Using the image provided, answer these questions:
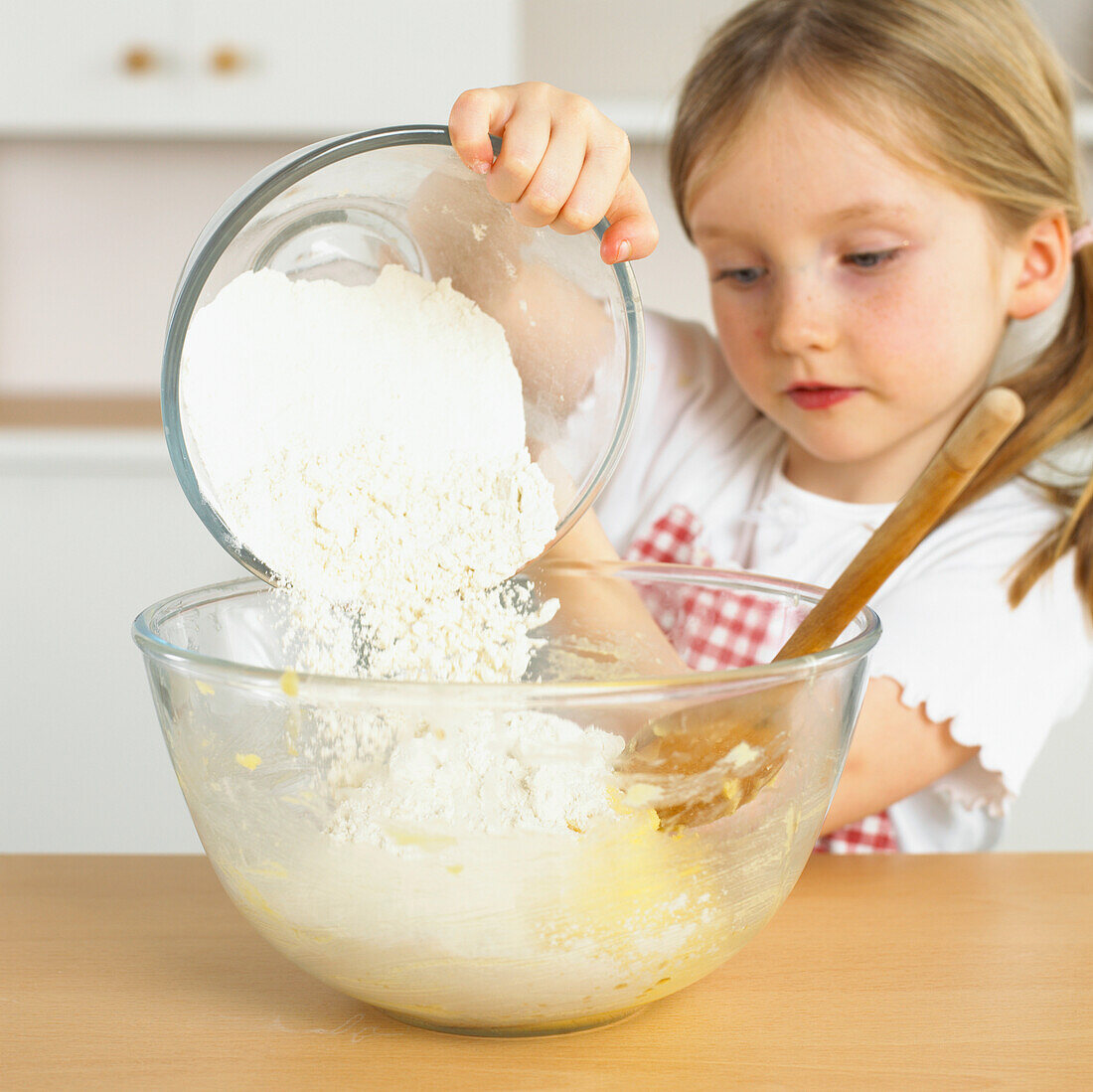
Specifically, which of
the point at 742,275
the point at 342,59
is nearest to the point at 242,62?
the point at 342,59

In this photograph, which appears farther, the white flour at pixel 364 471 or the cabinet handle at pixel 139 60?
the cabinet handle at pixel 139 60

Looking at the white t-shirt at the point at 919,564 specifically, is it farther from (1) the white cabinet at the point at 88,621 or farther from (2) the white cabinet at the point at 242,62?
(1) the white cabinet at the point at 88,621

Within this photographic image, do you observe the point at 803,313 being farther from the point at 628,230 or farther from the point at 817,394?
the point at 628,230

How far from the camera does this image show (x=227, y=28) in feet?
5.17

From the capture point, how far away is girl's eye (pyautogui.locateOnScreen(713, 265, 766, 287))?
3.08ft

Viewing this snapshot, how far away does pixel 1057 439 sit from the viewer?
1.02 metres

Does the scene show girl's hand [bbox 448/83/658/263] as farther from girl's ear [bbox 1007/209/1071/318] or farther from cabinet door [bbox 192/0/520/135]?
cabinet door [bbox 192/0/520/135]

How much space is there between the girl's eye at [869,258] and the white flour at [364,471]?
46cm

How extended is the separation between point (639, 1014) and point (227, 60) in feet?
4.84

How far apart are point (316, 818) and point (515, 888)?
75mm

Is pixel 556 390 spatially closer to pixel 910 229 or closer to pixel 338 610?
pixel 338 610

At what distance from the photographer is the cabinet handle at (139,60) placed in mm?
1581

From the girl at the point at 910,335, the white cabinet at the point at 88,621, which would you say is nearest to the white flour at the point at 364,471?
the girl at the point at 910,335

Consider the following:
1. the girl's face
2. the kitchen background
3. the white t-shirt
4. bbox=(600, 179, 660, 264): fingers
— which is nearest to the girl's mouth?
the girl's face
